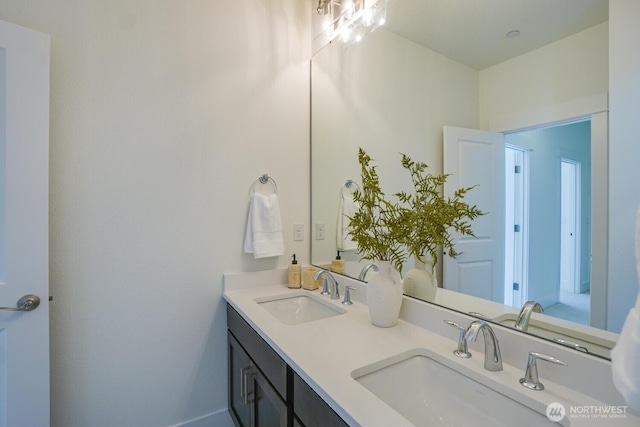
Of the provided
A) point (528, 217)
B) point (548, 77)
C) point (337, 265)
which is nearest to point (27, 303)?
point (337, 265)

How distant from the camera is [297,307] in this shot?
1514 mm

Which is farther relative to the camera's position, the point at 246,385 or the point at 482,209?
the point at 246,385

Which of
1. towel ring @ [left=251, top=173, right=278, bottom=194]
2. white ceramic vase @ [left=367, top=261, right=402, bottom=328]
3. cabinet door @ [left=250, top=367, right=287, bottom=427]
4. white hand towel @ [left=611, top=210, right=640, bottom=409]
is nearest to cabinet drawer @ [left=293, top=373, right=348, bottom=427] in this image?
cabinet door @ [left=250, top=367, right=287, bottom=427]

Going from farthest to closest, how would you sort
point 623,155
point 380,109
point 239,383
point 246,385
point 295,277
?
point 295,277, point 380,109, point 239,383, point 246,385, point 623,155

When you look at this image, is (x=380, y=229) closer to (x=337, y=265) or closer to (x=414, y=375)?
(x=414, y=375)

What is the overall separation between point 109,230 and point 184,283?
40cm

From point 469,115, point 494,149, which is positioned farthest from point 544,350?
point 469,115

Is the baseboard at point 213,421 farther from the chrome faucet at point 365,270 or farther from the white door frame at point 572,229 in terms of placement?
the white door frame at point 572,229

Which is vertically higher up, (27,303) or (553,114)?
(553,114)

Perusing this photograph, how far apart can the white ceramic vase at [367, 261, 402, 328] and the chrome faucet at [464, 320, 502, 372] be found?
30 cm

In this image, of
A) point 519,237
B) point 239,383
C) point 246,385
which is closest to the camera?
point 519,237

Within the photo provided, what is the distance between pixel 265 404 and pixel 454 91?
1.39 metres

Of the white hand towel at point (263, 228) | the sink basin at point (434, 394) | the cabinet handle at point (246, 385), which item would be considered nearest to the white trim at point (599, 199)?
the sink basin at point (434, 394)

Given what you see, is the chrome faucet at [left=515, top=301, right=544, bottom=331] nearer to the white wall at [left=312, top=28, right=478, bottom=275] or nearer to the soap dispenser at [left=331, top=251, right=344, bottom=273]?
the white wall at [left=312, top=28, right=478, bottom=275]
